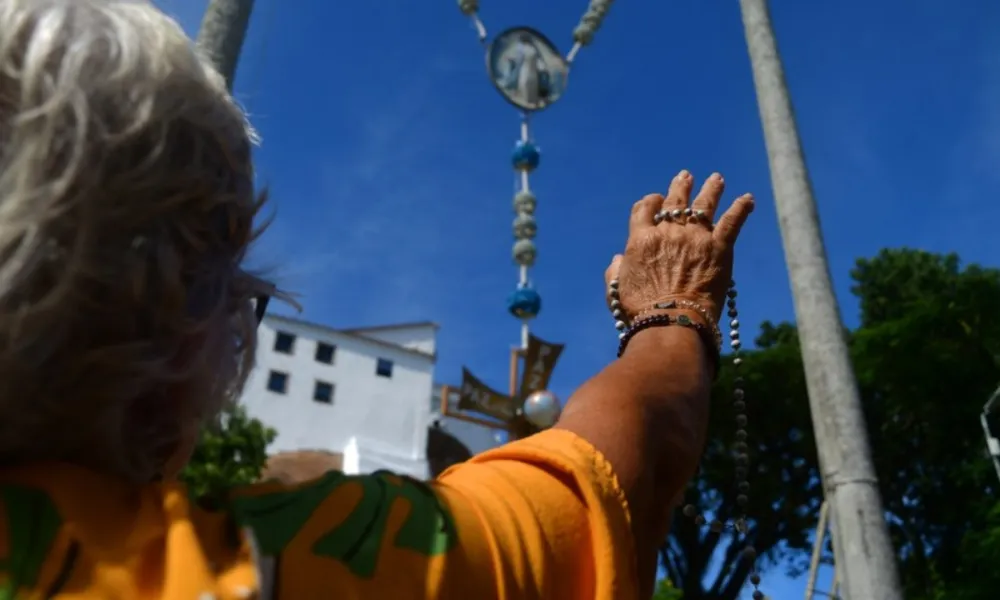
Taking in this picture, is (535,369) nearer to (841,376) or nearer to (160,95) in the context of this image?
(841,376)

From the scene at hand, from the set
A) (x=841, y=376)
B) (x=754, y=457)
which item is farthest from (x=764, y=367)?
(x=841, y=376)

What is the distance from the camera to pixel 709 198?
4.46 ft

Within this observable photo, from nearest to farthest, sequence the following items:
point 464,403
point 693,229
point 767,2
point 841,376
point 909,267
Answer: point 693,229
point 841,376
point 767,2
point 464,403
point 909,267

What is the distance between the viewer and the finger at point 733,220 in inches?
51.2

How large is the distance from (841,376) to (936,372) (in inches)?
352

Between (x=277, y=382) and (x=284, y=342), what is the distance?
1186mm

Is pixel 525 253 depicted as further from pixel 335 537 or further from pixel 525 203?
pixel 335 537

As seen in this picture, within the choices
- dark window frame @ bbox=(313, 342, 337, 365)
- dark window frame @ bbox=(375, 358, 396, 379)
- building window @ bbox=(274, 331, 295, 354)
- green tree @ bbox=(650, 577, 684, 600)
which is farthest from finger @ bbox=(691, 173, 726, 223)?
dark window frame @ bbox=(375, 358, 396, 379)

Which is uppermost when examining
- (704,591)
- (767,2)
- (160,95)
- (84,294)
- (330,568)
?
(767,2)

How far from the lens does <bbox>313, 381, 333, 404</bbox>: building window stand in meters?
23.2

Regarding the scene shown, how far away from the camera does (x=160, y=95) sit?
31.0 inches

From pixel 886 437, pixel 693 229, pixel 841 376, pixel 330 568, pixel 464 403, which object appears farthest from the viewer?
pixel 886 437

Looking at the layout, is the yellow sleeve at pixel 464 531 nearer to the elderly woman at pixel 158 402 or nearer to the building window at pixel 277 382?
the elderly woman at pixel 158 402

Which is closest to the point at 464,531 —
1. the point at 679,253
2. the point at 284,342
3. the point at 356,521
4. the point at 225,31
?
the point at 356,521
